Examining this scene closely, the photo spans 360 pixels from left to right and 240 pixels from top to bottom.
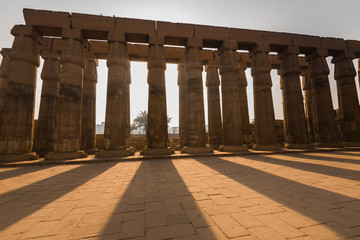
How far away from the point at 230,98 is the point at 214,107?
10.1ft

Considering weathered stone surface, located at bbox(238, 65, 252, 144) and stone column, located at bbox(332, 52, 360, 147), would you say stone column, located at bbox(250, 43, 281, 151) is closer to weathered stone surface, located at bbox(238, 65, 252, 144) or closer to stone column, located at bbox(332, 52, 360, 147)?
weathered stone surface, located at bbox(238, 65, 252, 144)

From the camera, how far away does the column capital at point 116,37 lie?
1072cm

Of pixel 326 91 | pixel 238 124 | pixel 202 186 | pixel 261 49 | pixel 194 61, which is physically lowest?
pixel 202 186

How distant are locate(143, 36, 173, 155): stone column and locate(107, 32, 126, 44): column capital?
6.24 ft

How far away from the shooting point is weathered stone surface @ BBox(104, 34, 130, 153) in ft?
32.7

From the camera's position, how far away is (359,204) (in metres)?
2.77

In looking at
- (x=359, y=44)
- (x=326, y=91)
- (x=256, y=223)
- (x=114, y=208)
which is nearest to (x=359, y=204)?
(x=256, y=223)

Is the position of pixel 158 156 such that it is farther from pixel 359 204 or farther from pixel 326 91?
pixel 326 91

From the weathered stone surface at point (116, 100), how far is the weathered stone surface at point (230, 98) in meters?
7.17

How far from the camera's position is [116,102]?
33.6ft

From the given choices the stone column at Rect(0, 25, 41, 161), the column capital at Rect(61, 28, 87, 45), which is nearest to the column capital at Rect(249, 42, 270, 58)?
the column capital at Rect(61, 28, 87, 45)

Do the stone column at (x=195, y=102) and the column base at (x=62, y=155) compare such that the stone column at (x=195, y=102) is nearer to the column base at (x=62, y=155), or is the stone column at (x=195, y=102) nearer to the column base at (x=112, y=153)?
the column base at (x=112, y=153)

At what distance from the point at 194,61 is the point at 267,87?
19.5 ft

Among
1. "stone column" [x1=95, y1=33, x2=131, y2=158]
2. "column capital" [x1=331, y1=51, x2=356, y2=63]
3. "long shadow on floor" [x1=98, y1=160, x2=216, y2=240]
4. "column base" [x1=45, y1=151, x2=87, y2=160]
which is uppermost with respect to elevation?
"column capital" [x1=331, y1=51, x2=356, y2=63]
